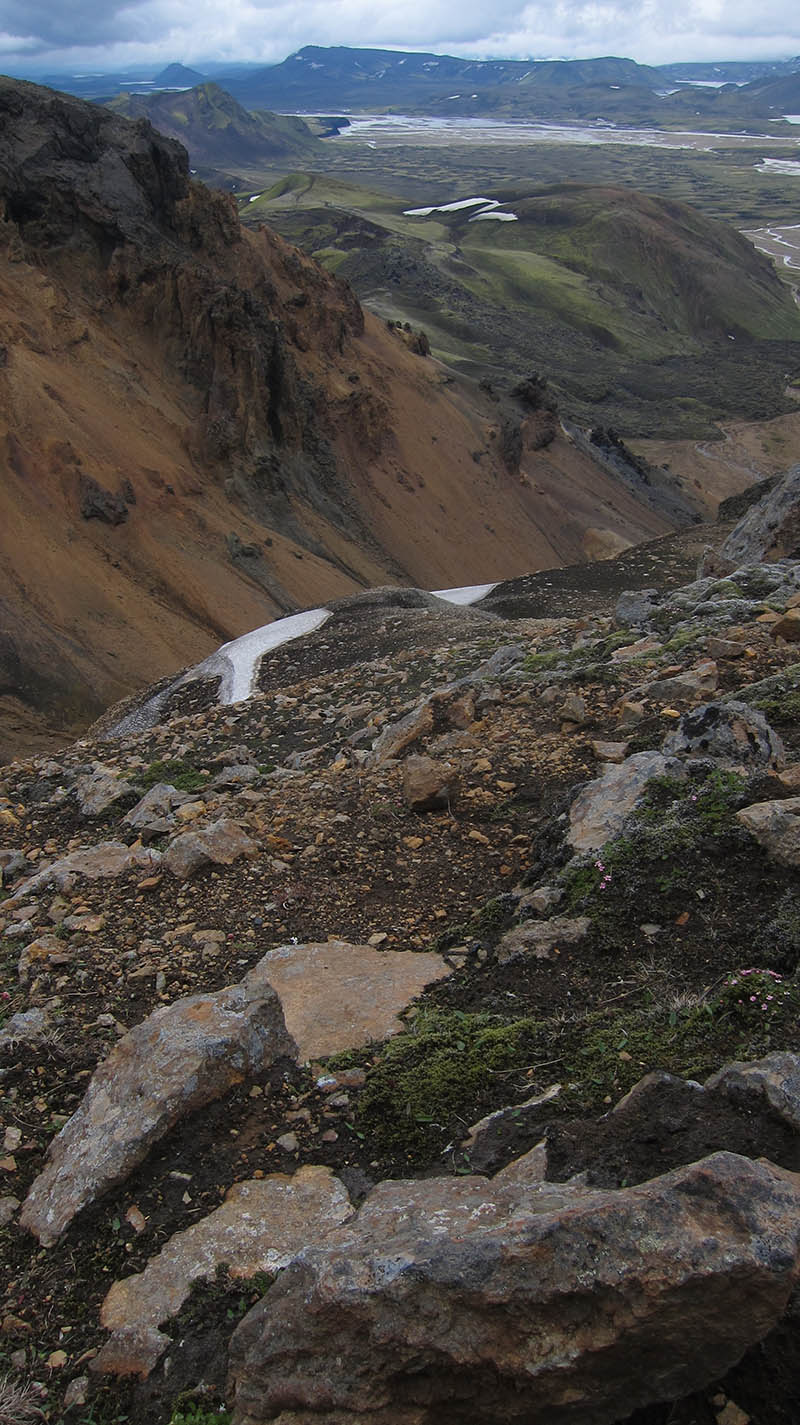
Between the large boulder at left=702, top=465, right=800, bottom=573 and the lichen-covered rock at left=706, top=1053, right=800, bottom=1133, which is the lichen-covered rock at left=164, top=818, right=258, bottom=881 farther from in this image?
the large boulder at left=702, top=465, right=800, bottom=573

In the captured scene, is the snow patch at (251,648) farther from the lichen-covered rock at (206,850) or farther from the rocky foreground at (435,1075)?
the lichen-covered rock at (206,850)

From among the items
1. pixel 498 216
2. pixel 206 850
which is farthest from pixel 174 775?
pixel 498 216

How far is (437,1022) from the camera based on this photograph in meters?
4.84

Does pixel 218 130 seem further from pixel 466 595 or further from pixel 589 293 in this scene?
pixel 466 595

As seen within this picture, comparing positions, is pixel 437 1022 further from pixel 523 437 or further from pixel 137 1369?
pixel 523 437

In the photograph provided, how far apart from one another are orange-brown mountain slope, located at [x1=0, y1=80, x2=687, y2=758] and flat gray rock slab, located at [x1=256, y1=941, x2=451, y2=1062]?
1641cm

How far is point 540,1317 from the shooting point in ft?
8.55

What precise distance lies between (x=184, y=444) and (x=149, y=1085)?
26233mm

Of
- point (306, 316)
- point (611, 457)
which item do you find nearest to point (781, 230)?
point (611, 457)

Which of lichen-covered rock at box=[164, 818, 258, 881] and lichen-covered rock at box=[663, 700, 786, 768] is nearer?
lichen-covered rock at box=[663, 700, 786, 768]

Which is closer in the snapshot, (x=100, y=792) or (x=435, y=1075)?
(x=435, y=1075)

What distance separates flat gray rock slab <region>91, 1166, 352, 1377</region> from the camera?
3322 mm

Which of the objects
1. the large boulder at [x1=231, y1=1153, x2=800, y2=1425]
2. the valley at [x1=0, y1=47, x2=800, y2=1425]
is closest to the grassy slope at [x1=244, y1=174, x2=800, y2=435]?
the valley at [x1=0, y1=47, x2=800, y2=1425]

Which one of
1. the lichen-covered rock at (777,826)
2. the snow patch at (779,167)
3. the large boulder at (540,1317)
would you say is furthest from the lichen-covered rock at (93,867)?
the snow patch at (779,167)
